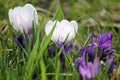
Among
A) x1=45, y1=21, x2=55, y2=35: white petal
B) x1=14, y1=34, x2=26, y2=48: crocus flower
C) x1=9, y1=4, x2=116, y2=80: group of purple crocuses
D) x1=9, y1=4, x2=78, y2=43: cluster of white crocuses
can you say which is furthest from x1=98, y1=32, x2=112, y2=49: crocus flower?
x1=14, y1=34, x2=26, y2=48: crocus flower

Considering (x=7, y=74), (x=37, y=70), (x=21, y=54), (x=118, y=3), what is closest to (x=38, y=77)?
(x=37, y=70)

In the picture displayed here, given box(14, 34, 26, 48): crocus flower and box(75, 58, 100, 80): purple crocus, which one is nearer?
box(75, 58, 100, 80): purple crocus

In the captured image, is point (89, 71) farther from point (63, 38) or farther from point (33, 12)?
point (33, 12)

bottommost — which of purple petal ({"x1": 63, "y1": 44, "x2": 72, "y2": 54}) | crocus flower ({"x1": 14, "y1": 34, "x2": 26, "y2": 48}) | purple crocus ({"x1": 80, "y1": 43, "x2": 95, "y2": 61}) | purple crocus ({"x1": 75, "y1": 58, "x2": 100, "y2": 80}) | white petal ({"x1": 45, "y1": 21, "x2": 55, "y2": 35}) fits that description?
purple crocus ({"x1": 75, "y1": 58, "x2": 100, "y2": 80})

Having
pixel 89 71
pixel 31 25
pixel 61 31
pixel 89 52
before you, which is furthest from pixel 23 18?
pixel 89 71

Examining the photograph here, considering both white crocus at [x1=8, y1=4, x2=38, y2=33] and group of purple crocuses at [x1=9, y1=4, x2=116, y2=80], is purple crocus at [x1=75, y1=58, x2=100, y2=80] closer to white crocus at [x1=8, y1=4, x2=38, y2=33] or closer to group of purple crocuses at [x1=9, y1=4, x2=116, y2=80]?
group of purple crocuses at [x1=9, y1=4, x2=116, y2=80]

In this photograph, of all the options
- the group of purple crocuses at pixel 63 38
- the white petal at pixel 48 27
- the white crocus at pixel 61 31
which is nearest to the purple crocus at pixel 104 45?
the group of purple crocuses at pixel 63 38

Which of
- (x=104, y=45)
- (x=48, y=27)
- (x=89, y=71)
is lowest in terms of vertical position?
(x=89, y=71)
